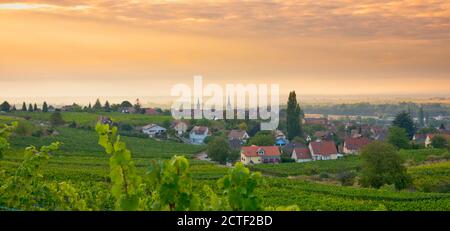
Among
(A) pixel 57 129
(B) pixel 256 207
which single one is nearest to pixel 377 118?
(A) pixel 57 129

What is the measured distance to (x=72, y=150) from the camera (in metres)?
28.6

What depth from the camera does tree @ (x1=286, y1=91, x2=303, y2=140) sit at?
36.3 meters

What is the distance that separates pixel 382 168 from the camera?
23156mm

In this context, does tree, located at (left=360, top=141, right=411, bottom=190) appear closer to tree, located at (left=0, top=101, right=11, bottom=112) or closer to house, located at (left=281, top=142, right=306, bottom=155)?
house, located at (left=281, top=142, right=306, bottom=155)

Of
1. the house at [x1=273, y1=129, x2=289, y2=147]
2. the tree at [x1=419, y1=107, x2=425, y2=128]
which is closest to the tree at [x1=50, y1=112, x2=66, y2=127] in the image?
the house at [x1=273, y1=129, x2=289, y2=147]

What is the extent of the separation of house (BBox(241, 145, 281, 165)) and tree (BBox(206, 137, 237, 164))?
2.57ft

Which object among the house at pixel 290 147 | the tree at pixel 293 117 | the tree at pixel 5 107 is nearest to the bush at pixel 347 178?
the house at pixel 290 147

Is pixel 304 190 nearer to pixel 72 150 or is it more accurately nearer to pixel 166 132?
pixel 72 150

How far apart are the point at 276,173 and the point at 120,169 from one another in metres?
25.7

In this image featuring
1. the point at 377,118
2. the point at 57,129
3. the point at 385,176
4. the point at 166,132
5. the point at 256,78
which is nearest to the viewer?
the point at 256,78

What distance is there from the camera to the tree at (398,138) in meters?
35.9

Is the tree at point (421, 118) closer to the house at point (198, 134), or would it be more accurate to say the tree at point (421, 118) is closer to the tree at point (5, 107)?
the house at point (198, 134)
